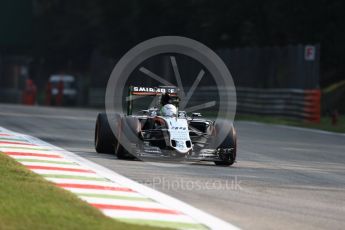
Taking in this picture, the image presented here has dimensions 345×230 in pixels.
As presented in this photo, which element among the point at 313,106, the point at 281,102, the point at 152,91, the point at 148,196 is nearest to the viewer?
the point at 148,196

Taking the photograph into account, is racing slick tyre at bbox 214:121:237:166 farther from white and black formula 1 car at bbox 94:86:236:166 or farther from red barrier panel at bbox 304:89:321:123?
red barrier panel at bbox 304:89:321:123

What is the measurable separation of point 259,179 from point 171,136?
70.3 inches

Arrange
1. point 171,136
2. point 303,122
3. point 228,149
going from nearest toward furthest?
point 171,136 → point 228,149 → point 303,122

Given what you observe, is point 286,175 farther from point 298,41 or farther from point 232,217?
point 298,41

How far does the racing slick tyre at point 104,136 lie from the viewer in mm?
16172

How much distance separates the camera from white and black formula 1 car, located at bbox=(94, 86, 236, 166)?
14.8m

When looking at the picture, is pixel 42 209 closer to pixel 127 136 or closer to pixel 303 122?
pixel 127 136

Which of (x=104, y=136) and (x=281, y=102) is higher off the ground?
(x=281, y=102)

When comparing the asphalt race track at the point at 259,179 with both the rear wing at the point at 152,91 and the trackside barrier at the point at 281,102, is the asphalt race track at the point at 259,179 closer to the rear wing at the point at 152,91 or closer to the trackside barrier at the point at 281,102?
the rear wing at the point at 152,91

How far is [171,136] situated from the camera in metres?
14.7

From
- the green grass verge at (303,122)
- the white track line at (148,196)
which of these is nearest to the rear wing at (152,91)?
the white track line at (148,196)

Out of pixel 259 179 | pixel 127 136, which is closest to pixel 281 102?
pixel 127 136

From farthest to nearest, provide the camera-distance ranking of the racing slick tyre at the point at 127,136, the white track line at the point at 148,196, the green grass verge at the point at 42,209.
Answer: the racing slick tyre at the point at 127,136 < the white track line at the point at 148,196 < the green grass verge at the point at 42,209

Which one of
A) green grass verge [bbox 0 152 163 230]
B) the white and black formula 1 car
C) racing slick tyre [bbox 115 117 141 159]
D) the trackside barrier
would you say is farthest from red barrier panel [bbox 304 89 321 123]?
green grass verge [bbox 0 152 163 230]
